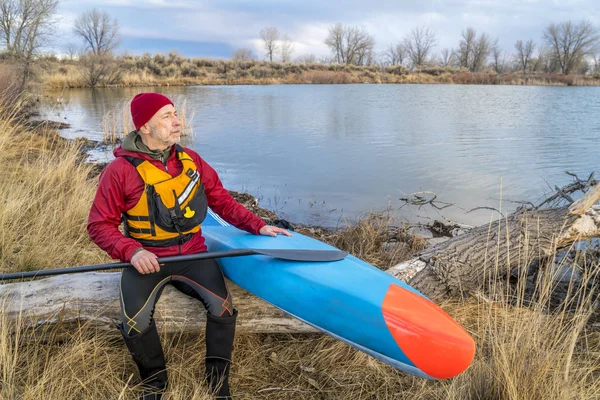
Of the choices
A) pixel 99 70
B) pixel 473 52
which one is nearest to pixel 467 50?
pixel 473 52

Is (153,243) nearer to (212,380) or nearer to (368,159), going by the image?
(212,380)

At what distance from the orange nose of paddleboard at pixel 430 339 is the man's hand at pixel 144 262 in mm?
1098

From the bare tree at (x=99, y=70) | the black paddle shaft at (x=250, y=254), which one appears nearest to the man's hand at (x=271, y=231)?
the black paddle shaft at (x=250, y=254)

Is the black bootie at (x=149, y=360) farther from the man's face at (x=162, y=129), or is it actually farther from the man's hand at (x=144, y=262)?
the man's face at (x=162, y=129)

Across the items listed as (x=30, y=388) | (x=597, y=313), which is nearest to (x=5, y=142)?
(x=30, y=388)

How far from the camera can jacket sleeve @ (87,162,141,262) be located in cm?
219

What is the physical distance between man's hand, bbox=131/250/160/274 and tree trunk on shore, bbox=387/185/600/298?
5.23ft

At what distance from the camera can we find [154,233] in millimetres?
2365

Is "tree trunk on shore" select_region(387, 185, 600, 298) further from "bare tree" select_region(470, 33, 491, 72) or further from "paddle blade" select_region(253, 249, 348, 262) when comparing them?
"bare tree" select_region(470, 33, 491, 72)

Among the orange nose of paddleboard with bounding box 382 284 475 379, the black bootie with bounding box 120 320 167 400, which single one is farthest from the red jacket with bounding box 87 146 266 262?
the orange nose of paddleboard with bounding box 382 284 475 379

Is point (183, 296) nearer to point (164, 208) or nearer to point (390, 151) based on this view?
point (164, 208)

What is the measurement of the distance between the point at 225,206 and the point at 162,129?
1.99 feet

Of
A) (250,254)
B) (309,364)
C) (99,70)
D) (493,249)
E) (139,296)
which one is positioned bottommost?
(309,364)

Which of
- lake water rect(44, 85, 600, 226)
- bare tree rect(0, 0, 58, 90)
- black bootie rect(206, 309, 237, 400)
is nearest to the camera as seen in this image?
black bootie rect(206, 309, 237, 400)
